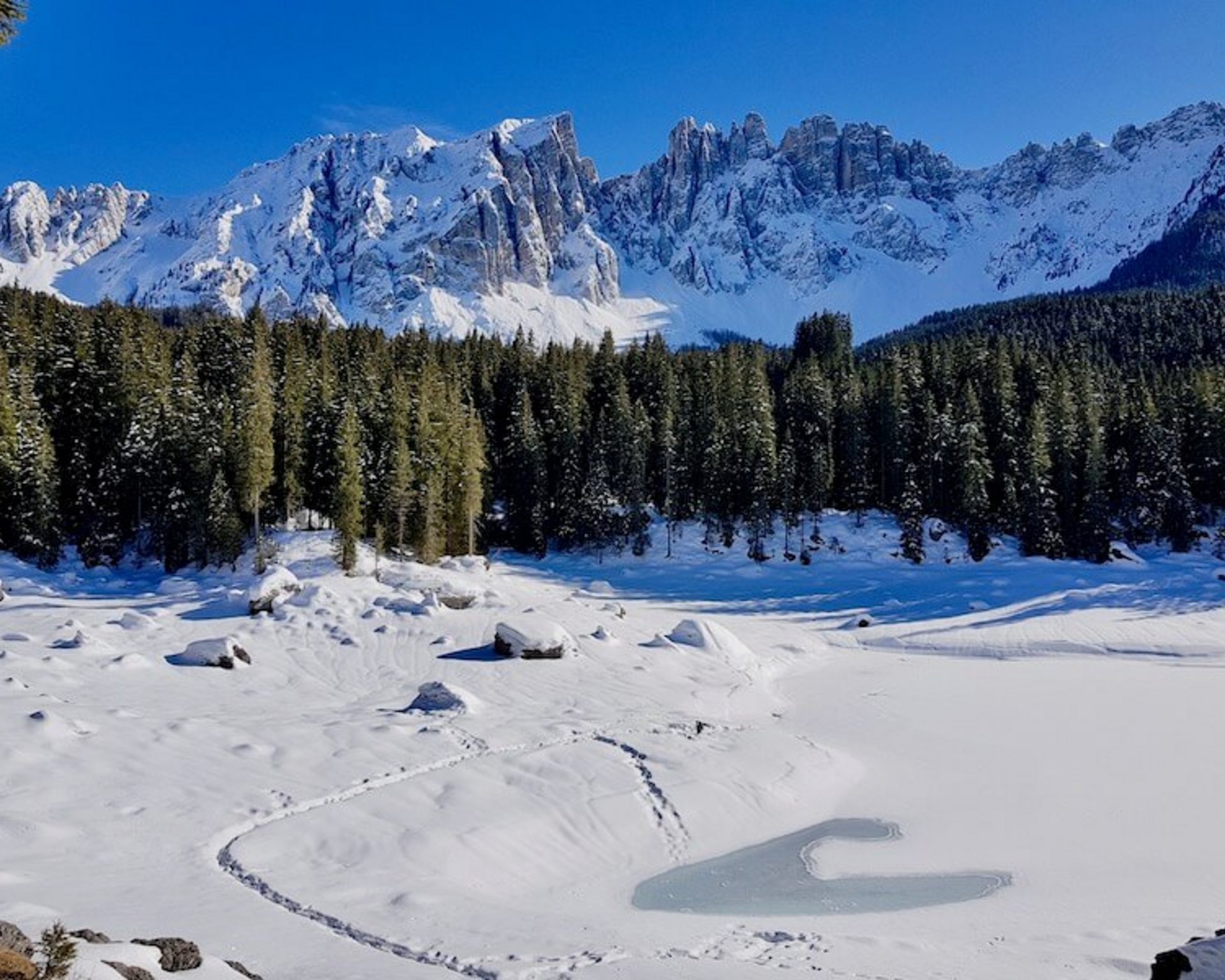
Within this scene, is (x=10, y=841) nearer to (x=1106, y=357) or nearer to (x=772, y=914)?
(x=772, y=914)

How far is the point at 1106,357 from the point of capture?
5157 inches

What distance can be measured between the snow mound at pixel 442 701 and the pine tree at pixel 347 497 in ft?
89.4

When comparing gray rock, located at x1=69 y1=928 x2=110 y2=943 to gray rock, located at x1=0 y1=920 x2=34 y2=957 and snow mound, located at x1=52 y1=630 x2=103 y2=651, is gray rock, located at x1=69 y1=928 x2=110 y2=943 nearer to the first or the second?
gray rock, located at x1=0 y1=920 x2=34 y2=957

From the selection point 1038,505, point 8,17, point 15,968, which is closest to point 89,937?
point 15,968

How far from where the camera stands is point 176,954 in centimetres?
953

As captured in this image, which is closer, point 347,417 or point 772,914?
→ point 772,914

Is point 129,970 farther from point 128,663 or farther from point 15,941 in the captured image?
point 128,663

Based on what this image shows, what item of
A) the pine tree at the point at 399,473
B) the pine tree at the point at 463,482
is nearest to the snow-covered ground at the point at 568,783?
the pine tree at the point at 399,473

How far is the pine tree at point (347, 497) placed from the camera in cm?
5550

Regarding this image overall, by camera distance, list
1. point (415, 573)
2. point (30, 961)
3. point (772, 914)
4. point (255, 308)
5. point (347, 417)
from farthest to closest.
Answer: point (255, 308) → point (347, 417) → point (415, 573) → point (772, 914) → point (30, 961)

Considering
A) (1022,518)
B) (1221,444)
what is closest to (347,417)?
(1022,518)

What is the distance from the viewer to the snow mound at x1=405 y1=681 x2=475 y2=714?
29.6 meters

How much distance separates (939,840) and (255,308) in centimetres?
8776

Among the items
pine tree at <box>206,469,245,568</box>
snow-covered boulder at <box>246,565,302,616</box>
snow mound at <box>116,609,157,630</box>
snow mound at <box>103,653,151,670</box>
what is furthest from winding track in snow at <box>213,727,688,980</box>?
pine tree at <box>206,469,245,568</box>
